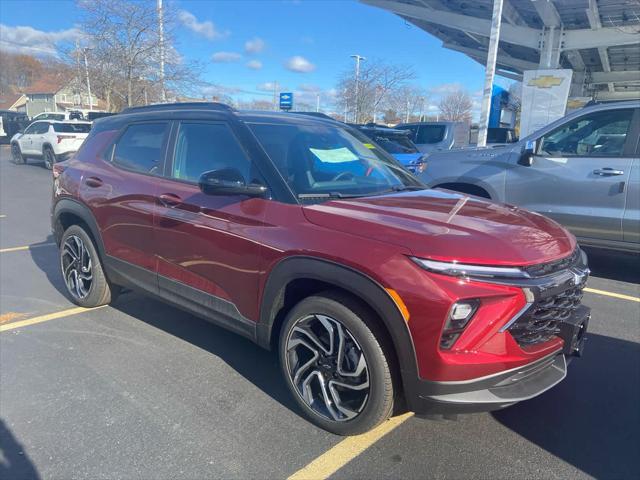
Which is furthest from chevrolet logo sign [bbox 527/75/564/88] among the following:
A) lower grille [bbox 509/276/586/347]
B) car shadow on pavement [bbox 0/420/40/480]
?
car shadow on pavement [bbox 0/420/40/480]

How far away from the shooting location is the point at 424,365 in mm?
2252

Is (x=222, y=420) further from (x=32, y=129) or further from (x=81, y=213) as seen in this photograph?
(x=32, y=129)

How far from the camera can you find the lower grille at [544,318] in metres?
2.30

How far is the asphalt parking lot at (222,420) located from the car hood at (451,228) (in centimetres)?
107

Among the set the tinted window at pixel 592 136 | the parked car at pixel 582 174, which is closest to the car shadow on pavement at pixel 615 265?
the parked car at pixel 582 174

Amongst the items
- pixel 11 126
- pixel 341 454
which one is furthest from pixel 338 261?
pixel 11 126

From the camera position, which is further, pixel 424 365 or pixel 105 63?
pixel 105 63

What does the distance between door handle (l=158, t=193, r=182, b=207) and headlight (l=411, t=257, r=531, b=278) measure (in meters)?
1.84

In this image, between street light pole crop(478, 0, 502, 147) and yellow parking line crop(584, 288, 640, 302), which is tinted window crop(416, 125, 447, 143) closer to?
street light pole crop(478, 0, 502, 147)

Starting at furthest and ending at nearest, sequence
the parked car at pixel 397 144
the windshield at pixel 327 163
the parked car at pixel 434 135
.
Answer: the parked car at pixel 434 135, the parked car at pixel 397 144, the windshield at pixel 327 163

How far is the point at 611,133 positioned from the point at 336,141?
3.65 meters

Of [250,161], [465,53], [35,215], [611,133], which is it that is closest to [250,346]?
[250,161]

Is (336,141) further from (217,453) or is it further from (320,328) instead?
(217,453)

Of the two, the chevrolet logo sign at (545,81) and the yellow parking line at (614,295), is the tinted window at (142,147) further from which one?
the chevrolet logo sign at (545,81)
